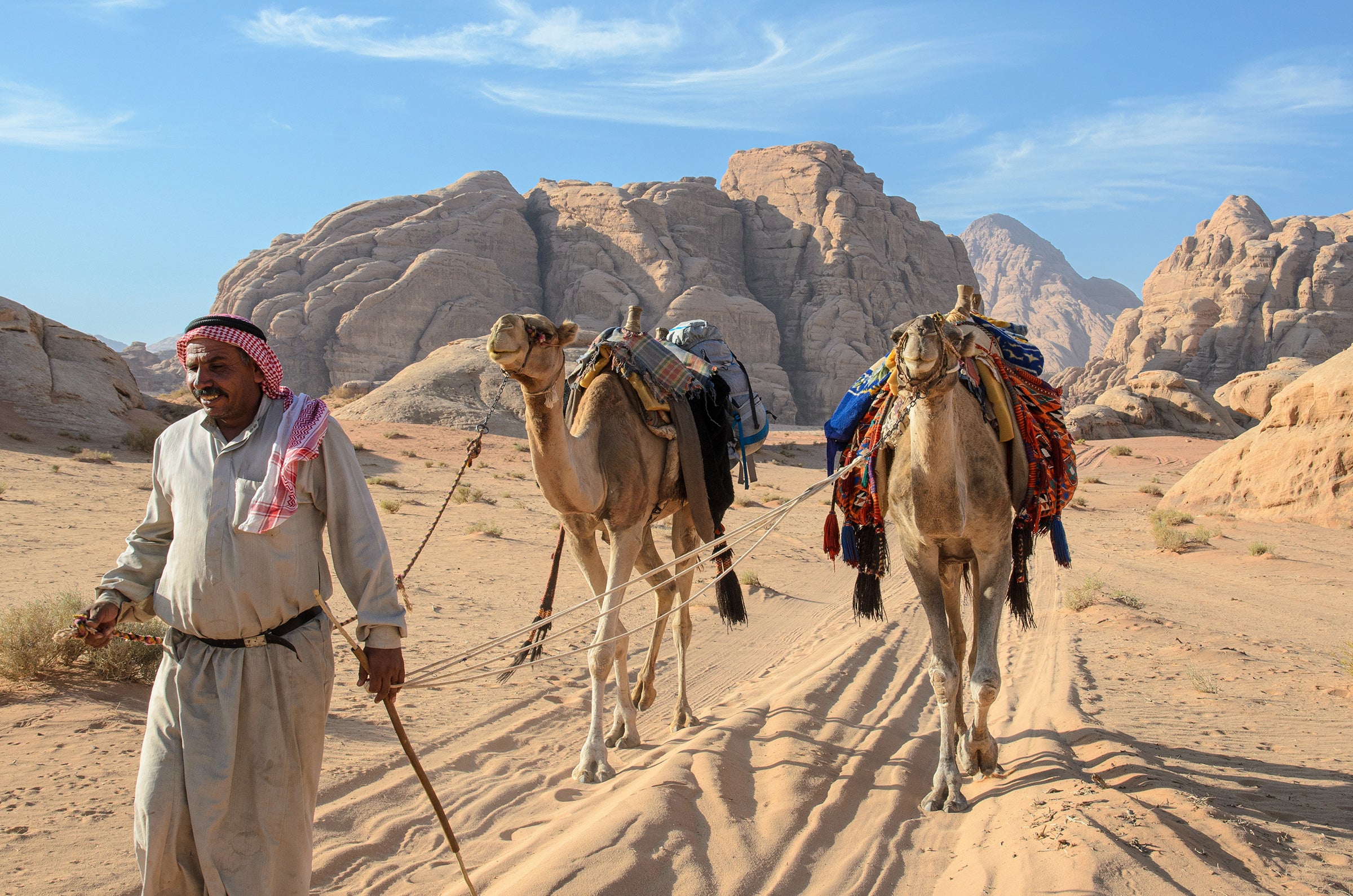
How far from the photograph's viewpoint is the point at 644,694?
6891 millimetres

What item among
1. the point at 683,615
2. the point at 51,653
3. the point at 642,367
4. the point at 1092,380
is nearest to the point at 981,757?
the point at 683,615

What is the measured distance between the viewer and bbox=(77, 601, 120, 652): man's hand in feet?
9.90

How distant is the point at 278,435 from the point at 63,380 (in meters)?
26.8

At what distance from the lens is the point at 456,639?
8609 millimetres

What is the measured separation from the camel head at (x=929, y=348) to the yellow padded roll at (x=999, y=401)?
106cm

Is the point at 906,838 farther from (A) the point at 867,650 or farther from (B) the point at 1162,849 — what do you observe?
(A) the point at 867,650

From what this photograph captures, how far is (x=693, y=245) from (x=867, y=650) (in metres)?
64.3

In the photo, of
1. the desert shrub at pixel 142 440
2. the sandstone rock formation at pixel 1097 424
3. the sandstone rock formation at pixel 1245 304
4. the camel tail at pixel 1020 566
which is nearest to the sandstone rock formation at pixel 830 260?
the sandstone rock formation at pixel 1245 304

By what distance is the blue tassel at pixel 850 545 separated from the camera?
20.1 ft

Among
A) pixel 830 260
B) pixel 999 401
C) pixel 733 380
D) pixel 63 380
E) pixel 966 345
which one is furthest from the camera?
pixel 830 260

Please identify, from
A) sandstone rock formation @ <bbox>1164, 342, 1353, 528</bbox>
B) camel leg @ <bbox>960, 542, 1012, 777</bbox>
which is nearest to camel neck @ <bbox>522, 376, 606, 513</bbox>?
camel leg @ <bbox>960, 542, 1012, 777</bbox>

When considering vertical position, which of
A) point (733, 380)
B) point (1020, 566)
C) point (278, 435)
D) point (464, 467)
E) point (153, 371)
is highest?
point (153, 371)

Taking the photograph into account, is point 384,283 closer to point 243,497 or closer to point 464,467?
point 464,467

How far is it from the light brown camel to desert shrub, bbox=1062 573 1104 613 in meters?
5.63
